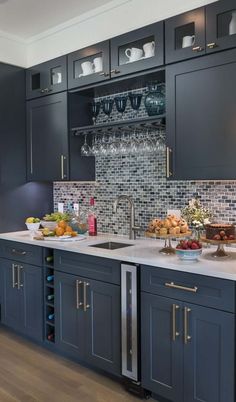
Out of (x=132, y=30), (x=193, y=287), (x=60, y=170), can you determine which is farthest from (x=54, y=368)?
(x=132, y=30)

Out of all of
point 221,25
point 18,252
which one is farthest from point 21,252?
point 221,25

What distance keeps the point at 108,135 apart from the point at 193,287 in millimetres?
1633

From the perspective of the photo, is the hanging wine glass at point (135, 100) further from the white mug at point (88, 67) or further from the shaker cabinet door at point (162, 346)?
the shaker cabinet door at point (162, 346)

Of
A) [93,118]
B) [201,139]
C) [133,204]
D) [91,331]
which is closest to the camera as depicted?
[201,139]

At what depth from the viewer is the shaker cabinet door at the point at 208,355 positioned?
198cm

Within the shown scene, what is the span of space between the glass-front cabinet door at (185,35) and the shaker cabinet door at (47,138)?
1099 mm

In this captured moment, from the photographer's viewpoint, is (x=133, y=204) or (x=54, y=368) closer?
(x=54, y=368)

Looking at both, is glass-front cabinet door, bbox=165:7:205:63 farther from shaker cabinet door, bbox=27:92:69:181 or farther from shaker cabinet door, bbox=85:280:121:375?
shaker cabinet door, bbox=85:280:121:375

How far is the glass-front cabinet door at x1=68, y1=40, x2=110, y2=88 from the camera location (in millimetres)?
3000

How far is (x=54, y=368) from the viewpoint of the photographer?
9.41 feet

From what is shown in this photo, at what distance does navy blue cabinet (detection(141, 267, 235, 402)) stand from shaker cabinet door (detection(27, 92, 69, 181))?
4.85 ft

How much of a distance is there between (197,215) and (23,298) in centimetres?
166

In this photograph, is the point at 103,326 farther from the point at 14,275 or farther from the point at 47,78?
the point at 47,78

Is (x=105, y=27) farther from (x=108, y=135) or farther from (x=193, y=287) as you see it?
(x=193, y=287)
